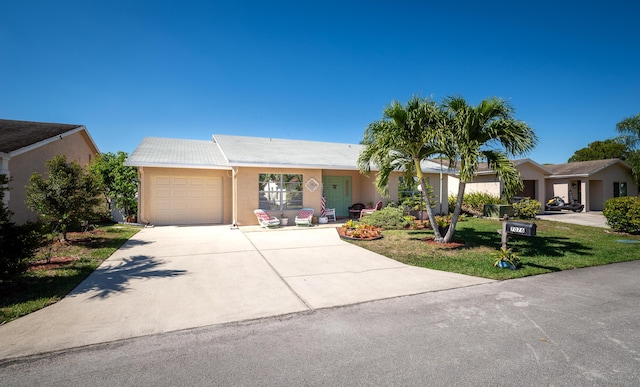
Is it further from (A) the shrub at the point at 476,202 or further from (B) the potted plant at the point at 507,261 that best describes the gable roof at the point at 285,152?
(B) the potted plant at the point at 507,261

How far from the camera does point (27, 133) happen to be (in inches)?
486

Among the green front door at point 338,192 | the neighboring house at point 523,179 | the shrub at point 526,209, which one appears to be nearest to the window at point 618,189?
the neighboring house at point 523,179

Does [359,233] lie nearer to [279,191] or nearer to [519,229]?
[519,229]

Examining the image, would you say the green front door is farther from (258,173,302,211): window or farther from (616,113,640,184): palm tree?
(616,113,640,184): palm tree

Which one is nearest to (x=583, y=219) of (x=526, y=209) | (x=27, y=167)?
(x=526, y=209)

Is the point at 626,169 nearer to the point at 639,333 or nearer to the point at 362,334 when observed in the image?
the point at 639,333

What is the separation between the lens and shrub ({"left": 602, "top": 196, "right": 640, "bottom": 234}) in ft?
37.2

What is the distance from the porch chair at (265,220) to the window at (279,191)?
0.67 m

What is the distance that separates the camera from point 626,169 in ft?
79.9

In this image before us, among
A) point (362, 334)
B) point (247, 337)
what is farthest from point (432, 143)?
point (247, 337)

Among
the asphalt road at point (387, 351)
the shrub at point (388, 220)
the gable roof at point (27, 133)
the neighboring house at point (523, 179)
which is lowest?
the asphalt road at point (387, 351)

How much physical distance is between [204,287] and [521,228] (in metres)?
6.46

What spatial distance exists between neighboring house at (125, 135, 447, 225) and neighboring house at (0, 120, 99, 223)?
287 centimetres

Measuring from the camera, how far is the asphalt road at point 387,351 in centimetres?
279
